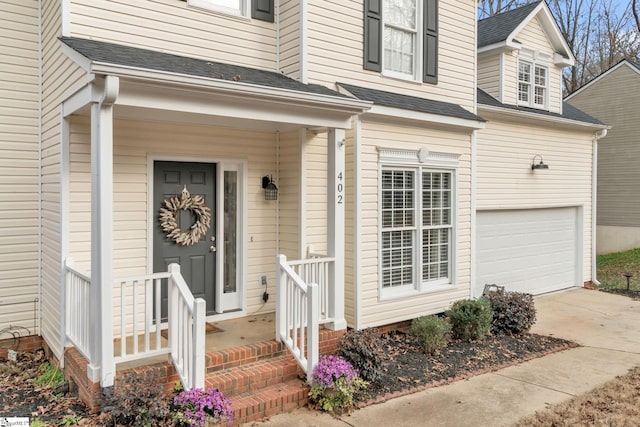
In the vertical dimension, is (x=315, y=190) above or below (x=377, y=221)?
A: above

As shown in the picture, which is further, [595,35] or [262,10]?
[595,35]

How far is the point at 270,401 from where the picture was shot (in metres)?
4.69

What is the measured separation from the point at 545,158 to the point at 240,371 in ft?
28.4

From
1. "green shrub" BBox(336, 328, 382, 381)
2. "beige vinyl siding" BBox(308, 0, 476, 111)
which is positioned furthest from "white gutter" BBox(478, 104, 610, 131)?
"green shrub" BBox(336, 328, 382, 381)

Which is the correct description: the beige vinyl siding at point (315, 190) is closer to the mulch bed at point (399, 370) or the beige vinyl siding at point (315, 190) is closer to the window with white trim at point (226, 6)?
the mulch bed at point (399, 370)

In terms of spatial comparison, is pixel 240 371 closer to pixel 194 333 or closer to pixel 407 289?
pixel 194 333

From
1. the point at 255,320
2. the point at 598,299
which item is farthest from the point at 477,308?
the point at 598,299

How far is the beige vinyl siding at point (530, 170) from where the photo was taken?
958 cm

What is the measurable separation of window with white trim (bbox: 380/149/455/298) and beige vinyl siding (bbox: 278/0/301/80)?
6.05 ft

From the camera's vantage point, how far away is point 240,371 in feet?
16.3

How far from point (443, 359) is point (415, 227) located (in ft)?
6.48

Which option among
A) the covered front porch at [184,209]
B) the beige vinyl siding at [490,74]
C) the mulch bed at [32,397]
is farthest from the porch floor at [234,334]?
the beige vinyl siding at [490,74]

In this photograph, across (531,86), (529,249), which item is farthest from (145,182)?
(531,86)

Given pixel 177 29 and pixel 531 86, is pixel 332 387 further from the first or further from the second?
pixel 531 86
